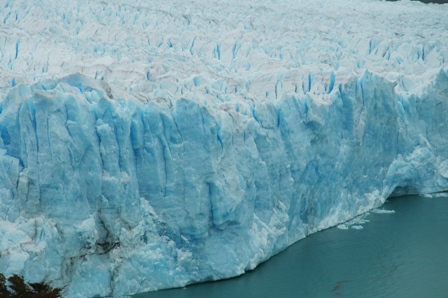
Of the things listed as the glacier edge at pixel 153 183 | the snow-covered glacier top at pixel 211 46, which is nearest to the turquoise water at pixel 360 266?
the glacier edge at pixel 153 183

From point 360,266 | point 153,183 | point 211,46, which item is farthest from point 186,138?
point 211,46

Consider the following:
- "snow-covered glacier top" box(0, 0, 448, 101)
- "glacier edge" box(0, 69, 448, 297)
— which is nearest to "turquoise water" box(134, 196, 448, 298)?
"glacier edge" box(0, 69, 448, 297)

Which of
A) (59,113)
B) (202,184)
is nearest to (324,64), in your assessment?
(202,184)

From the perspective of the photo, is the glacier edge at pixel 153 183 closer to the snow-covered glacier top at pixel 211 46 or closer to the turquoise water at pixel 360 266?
the turquoise water at pixel 360 266

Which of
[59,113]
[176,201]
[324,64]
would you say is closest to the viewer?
[59,113]

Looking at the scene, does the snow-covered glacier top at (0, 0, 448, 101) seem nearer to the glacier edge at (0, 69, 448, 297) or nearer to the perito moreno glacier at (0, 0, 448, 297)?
the perito moreno glacier at (0, 0, 448, 297)

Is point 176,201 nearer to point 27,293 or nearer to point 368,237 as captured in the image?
point 27,293
